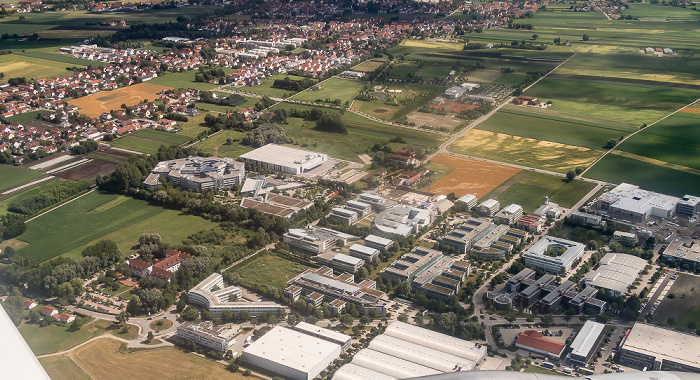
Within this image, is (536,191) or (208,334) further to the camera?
(536,191)

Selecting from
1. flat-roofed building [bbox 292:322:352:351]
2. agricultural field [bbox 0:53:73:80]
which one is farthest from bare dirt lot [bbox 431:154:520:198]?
agricultural field [bbox 0:53:73:80]

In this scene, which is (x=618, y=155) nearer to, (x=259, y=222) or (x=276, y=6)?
(x=259, y=222)

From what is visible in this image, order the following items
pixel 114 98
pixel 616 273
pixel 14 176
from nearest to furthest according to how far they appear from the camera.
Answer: pixel 616 273
pixel 14 176
pixel 114 98

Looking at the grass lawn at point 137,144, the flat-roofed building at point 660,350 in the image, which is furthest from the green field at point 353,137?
the flat-roofed building at point 660,350

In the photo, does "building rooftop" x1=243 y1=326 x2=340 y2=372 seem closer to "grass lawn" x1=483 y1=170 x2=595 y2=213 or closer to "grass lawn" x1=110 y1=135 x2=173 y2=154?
"grass lawn" x1=483 y1=170 x2=595 y2=213

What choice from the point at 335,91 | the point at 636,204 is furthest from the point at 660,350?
the point at 335,91

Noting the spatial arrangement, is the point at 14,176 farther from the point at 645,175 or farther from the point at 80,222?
the point at 645,175
